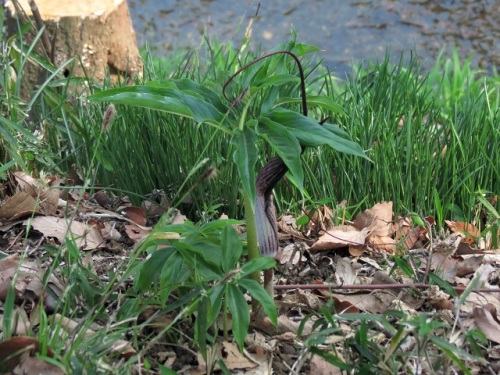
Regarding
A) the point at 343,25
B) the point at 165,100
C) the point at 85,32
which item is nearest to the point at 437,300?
the point at 165,100

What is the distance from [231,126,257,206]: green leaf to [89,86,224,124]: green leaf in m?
0.06

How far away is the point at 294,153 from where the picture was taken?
1619 millimetres

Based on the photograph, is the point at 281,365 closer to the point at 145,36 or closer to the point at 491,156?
the point at 491,156

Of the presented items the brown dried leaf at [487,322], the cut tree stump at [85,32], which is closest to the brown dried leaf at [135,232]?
the brown dried leaf at [487,322]

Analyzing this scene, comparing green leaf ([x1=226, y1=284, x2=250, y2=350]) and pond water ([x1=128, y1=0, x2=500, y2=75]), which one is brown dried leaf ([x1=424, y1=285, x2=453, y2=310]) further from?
pond water ([x1=128, y1=0, x2=500, y2=75])

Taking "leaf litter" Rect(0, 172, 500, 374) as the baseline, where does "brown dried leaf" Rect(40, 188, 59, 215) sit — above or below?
above

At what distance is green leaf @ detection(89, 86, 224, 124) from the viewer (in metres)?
1.64

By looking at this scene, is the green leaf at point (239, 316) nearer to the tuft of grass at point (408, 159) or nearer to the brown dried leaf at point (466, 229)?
the tuft of grass at point (408, 159)

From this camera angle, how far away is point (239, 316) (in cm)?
165

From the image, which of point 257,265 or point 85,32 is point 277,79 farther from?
point 85,32

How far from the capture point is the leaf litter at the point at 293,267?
1.83m

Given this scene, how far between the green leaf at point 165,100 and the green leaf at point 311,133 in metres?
0.14

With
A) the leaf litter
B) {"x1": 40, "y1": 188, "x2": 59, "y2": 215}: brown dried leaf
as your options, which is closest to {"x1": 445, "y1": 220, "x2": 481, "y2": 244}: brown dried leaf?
the leaf litter

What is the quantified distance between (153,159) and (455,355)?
4.78 ft
